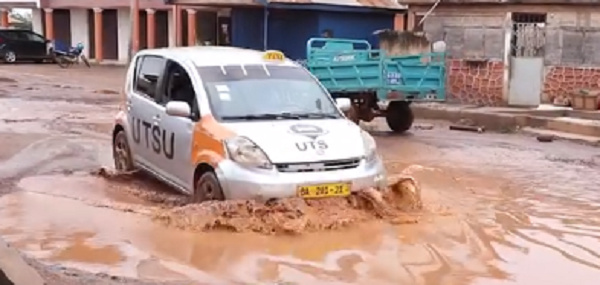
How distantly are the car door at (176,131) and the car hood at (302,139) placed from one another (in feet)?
1.97

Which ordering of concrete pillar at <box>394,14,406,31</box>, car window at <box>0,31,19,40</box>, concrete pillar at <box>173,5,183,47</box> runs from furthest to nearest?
1. car window at <box>0,31,19,40</box>
2. concrete pillar at <box>173,5,183,47</box>
3. concrete pillar at <box>394,14,406,31</box>

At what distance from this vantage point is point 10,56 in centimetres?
3738

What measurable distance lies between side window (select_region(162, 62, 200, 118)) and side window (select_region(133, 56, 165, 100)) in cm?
25

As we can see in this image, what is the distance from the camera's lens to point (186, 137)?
8289 millimetres

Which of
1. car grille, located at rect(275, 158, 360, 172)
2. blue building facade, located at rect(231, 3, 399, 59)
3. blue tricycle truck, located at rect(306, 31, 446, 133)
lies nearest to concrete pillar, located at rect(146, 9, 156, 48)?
blue building facade, located at rect(231, 3, 399, 59)

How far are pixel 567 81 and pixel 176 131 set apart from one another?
13.2m

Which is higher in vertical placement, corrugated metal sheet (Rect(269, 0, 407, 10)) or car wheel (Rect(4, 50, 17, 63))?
corrugated metal sheet (Rect(269, 0, 407, 10))

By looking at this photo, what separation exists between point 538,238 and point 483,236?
516mm

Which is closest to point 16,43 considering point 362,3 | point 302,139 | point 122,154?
point 362,3

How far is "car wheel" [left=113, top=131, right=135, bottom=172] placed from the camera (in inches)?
399

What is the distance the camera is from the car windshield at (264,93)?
27.0 ft

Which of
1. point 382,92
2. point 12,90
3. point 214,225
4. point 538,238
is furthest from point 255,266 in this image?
point 12,90

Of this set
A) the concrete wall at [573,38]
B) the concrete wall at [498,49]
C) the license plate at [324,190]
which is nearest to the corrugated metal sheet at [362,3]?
the concrete wall at [498,49]

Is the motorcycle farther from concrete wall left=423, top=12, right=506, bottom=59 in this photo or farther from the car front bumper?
the car front bumper
